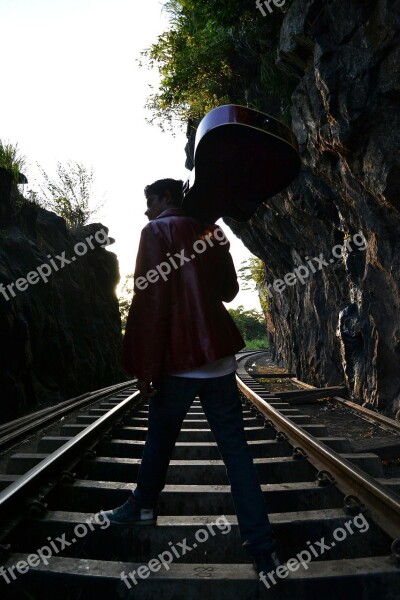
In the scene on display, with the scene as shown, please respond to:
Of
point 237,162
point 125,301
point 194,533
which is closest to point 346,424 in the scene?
point 194,533

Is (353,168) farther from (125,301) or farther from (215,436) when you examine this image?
(125,301)

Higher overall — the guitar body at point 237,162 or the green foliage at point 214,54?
Answer: the green foliage at point 214,54

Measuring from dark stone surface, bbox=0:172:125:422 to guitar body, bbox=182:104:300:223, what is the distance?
19.5 ft

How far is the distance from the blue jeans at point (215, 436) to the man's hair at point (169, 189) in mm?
1010

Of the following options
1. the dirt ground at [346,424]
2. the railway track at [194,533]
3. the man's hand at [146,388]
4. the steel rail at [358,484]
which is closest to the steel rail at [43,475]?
the railway track at [194,533]

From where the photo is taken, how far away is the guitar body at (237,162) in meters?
2.12

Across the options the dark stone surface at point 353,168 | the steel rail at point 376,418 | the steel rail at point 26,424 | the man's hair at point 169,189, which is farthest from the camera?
the dark stone surface at point 353,168

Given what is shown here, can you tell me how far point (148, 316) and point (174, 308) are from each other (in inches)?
5.3

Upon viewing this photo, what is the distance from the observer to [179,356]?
2.15 metres

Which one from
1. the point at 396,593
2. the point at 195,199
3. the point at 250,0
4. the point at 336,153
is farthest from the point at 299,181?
the point at 396,593

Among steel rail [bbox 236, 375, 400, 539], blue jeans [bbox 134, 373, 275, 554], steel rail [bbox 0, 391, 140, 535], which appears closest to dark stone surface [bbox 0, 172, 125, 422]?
steel rail [bbox 0, 391, 140, 535]

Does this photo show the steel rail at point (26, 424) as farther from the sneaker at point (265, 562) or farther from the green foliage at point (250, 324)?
the green foliage at point (250, 324)

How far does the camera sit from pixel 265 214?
1392cm

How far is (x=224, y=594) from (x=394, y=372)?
19.4 feet
